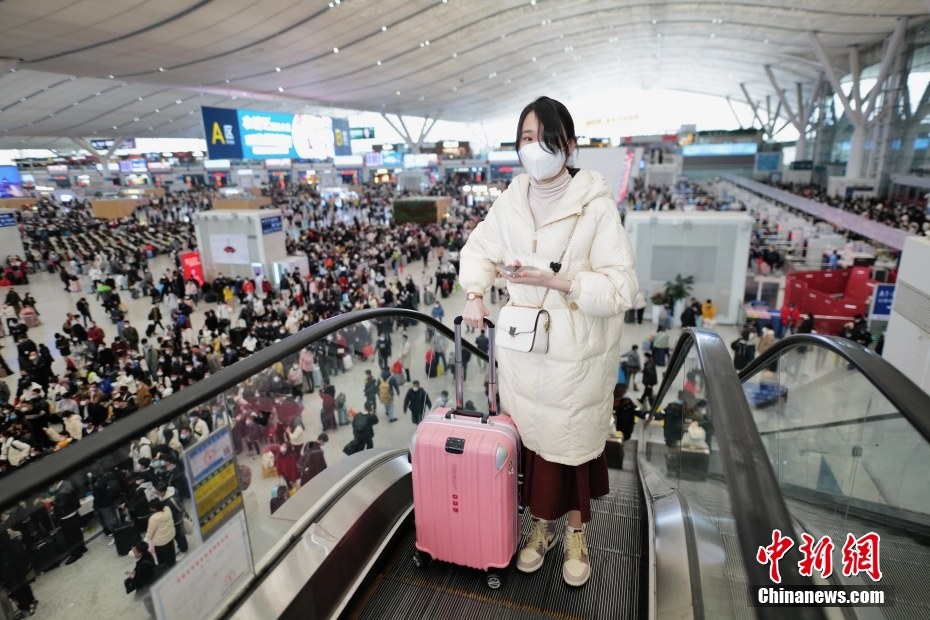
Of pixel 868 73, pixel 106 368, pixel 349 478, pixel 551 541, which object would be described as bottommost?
pixel 106 368

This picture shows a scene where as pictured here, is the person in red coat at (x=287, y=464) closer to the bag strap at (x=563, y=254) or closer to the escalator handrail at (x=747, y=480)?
the bag strap at (x=563, y=254)

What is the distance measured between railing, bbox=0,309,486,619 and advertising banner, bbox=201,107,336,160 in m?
19.9

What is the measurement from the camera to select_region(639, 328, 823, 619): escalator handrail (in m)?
0.97

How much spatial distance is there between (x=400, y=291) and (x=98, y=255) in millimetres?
15412

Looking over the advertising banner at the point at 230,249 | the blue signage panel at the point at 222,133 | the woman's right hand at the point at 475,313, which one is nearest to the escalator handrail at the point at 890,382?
the woman's right hand at the point at 475,313

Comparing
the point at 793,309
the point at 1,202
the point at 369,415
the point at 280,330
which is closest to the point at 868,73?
the point at 793,309

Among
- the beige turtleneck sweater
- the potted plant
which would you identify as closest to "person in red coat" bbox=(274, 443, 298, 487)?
the beige turtleneck sweater

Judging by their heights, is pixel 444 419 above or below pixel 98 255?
above

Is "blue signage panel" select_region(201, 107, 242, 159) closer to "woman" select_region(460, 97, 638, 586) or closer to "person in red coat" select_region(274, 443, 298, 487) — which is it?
"person in red coat" select_region(274, 443, 298, 487)

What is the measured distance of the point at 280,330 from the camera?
1193cm

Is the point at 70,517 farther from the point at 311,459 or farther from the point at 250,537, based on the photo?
the point at 311,459

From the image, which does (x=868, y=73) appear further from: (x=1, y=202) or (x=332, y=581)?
(x=1, y=202)

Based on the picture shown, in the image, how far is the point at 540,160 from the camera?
2.10 metres

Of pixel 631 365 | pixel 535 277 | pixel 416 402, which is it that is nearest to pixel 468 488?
pixel 535 277
